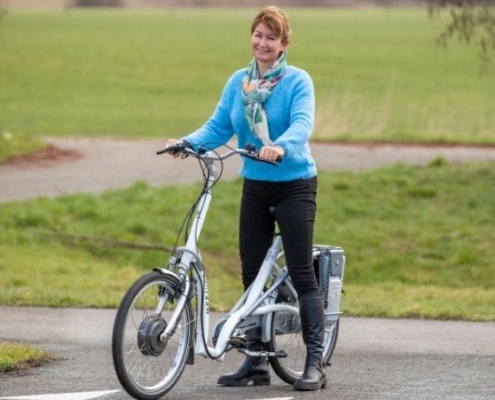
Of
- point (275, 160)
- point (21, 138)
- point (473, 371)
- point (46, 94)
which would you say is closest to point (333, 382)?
point (473, 371)

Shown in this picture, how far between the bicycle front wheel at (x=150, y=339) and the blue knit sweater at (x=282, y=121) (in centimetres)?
80

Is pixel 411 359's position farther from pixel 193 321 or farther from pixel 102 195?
pixel 102 195

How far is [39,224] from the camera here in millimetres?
16891

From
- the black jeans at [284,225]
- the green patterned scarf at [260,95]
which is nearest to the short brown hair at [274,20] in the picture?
the green patterned scarf at [260,95]

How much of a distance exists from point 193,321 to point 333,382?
41.3 inches

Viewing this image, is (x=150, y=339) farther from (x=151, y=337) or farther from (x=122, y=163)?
(x=122, y=163)

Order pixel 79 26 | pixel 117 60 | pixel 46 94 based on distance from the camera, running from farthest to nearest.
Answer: pixel 79 26, pixel 117 60, pixel 46 94

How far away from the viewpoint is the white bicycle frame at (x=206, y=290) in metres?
7.29

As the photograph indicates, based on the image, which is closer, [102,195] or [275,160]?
[275,160]

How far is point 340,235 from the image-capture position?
17.5 meters

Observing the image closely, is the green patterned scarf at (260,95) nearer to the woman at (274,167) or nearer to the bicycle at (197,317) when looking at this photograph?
the woman at (274,167)

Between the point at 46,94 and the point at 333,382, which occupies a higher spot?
the point at 333,382

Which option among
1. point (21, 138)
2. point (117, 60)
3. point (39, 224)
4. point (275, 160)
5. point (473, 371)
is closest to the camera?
point (275, 160)

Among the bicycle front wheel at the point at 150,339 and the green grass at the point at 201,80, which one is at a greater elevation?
the bicycle front wheel at the point at 150,339
